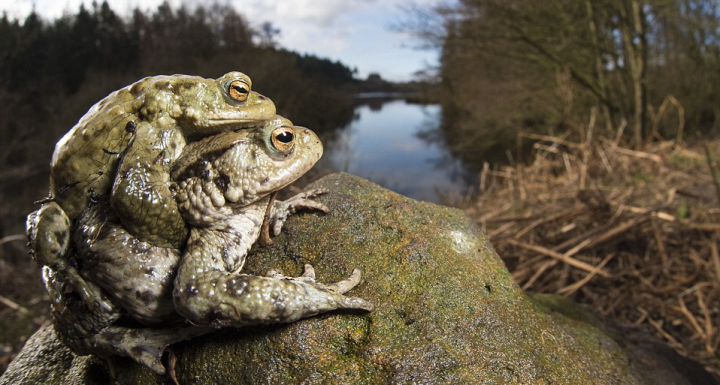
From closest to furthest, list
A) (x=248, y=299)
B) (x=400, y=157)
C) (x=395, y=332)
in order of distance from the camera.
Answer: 1. (x=248, y=299)
2. (x=395, y=332)
3. (x=400, y=157)

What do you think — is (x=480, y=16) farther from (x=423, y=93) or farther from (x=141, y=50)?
(x=423, y=93)

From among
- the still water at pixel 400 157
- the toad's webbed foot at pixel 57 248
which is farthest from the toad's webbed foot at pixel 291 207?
the still water at pixel 400 157

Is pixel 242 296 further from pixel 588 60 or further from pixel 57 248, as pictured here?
pixel 588 60

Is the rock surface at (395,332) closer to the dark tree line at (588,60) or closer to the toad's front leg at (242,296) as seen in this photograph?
the toad's front leg at (242,296)

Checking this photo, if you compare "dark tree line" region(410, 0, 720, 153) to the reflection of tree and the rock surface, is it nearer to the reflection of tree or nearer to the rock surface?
the reflection of tree

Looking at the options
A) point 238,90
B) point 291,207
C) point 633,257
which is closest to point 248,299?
point 291,207

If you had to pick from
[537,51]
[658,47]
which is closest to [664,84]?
[658,47]
